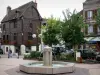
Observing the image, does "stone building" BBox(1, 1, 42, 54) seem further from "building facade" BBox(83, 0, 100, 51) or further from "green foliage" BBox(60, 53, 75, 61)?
"green foliage" BBox(60, 53, 75, 61)

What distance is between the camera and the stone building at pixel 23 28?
52.3 metres

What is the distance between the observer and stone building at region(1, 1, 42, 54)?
52.3 meters

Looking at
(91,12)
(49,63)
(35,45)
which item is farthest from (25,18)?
(49,63)

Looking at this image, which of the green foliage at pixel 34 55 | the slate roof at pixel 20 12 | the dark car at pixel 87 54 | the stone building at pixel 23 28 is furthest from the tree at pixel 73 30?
the slate roof at pixel 20 12

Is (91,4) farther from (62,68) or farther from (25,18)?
(62,68)

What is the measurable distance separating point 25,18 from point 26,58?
20649 millimetres

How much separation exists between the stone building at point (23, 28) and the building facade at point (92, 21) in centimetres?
1130

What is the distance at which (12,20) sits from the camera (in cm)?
5484

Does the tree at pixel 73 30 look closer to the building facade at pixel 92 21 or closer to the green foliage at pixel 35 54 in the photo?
the green foliage at pixel 35 54

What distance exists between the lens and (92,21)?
4531cm

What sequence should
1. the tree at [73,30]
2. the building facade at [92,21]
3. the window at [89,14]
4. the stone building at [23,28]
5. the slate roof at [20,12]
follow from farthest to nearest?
the slate roof at [20,12] < the stone building at [23,28] < the window at [89,14] < the building facade at [92,21] < the tree at [73,30]

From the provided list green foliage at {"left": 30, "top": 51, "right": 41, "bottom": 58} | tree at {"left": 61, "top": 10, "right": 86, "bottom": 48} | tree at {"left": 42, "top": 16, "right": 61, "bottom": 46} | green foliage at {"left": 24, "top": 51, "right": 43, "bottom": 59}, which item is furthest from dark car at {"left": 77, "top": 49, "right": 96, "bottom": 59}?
tree at {"left": 42, "top": 16, "right": 61, "bottom": 46}

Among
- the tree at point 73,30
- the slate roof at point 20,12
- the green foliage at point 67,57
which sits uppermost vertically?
the slate roof at point 20,12

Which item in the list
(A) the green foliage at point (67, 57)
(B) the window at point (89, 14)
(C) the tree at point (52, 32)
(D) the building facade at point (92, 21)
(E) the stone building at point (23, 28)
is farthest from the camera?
(E) the stone building at point (23, 28)
